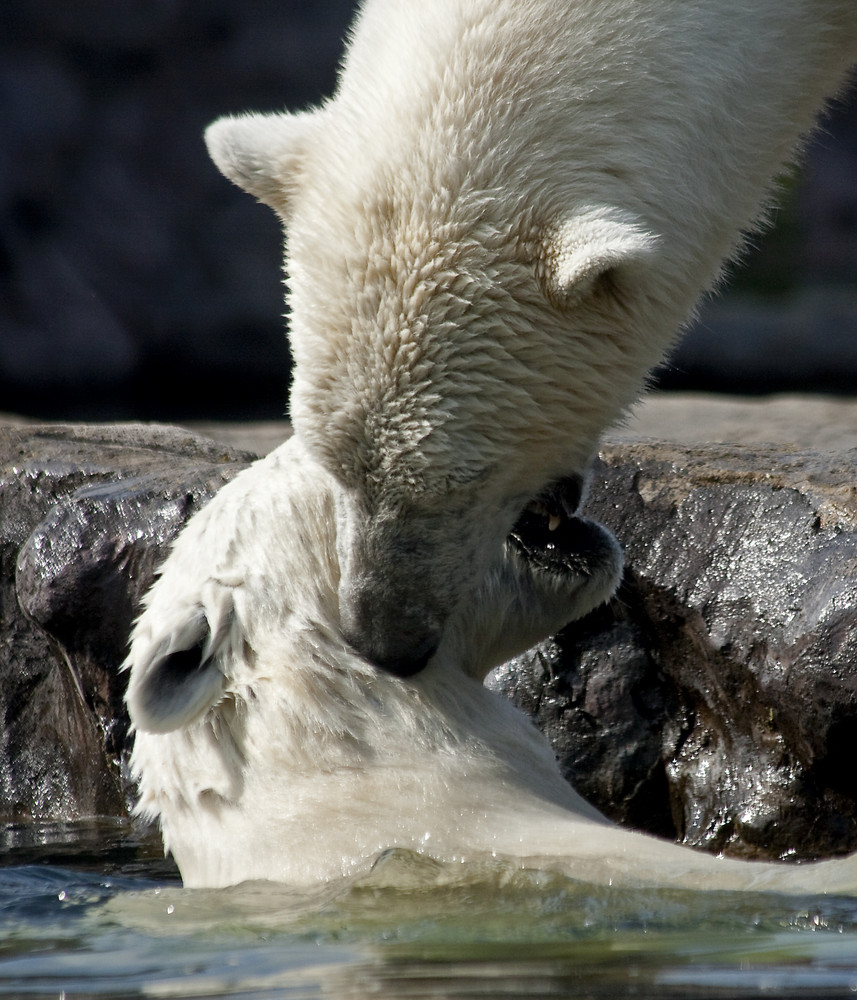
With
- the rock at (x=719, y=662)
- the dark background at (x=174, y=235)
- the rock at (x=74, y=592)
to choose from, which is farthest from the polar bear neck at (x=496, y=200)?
the dark background at (x=174, y=235)

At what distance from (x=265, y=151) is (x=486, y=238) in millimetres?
531

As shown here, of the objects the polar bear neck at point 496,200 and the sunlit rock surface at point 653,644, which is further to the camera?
the sunlit rock surface at point 653,644

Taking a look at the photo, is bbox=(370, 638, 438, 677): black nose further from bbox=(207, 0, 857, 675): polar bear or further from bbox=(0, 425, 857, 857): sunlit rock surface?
bbox=(0, 425, 857, 857): sunlit rock surface

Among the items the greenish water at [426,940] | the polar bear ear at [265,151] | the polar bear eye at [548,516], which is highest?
the polar bear ear at [265,151]

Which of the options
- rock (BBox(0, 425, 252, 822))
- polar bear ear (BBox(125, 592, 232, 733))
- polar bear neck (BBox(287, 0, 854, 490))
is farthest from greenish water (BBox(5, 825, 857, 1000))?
rock (BBox(0, 425, 252, 822))

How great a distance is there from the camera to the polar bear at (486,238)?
2.48 meters

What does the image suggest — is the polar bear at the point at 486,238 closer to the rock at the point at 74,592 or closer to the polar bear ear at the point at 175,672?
the polar bear ear at the point at 175,672

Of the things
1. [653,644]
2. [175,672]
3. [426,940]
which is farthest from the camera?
[653,644]

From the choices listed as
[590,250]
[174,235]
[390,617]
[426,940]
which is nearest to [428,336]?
[590,250]

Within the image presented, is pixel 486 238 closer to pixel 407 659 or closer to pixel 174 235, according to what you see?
pixel 407 659

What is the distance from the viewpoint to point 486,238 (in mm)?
2496

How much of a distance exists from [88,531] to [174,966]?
6.43 feet

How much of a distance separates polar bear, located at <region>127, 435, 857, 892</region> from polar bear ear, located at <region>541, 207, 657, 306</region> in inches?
22.5

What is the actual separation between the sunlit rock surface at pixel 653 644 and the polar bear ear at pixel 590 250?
3.70 feet
